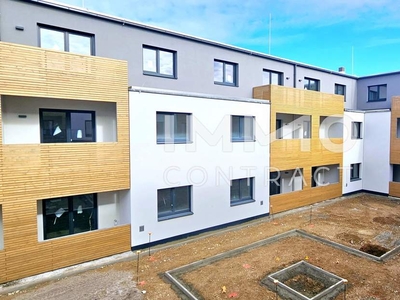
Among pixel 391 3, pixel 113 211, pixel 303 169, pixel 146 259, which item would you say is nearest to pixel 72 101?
pixel 113 211

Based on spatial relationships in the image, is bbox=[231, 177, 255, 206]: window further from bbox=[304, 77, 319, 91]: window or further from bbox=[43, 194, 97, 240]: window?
bbox=[304, 77, 319, 91]: window

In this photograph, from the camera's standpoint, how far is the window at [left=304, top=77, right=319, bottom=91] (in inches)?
671

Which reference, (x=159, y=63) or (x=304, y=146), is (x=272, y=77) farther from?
(x=159, y=63)

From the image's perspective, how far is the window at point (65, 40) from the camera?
29.1 ft

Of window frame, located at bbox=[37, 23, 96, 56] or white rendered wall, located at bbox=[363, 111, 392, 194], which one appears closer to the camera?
window frame, located at bbox=[37, 23, 96, 56]

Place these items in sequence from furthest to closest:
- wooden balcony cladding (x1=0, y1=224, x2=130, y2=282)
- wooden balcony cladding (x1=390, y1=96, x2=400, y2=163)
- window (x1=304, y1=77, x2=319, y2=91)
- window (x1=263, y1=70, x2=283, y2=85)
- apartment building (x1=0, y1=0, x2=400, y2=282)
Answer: window (x1=304, y1=77, x2=319, y2=91) → wooden balcony cladding (x1=390, y1=96, x2=400, y2=163) → window (x1=263, y1=70, x2=283, y2=85) → apartment building (x1=0, y1=0, x2=400, y2=282) → wooden balcony cladding (x1=0, y1=224, x2=130, y2=282)

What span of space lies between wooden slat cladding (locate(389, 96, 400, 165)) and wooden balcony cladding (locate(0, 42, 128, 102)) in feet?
55.9

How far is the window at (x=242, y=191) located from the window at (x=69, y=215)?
20.4 ft

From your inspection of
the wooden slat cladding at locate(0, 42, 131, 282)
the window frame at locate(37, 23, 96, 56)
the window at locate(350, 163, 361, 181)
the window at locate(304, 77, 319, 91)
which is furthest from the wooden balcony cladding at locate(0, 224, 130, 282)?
the window at locate(350, 163, 361, 181)

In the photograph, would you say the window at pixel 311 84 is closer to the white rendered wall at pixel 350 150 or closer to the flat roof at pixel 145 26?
the flat roof at pixel 145 26

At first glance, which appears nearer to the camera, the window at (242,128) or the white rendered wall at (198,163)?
the white rendered wall at (198,163)

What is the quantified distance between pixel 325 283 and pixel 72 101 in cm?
966

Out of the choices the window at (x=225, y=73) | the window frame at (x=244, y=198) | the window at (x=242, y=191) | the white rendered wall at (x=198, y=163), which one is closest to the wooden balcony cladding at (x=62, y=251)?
the white rendered wall at (x=198, y=163)

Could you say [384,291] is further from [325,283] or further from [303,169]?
[303,169]
